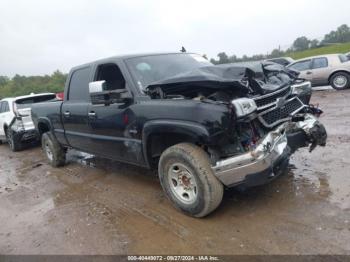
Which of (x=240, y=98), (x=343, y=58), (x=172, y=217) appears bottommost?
(x=172, y=217)

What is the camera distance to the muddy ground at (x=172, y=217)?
10.3 feet

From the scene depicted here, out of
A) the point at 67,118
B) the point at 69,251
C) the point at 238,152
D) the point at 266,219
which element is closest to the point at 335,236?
the point at 266,219

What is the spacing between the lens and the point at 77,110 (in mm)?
5406

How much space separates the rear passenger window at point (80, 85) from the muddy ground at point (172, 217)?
147 cm

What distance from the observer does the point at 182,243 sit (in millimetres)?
3240

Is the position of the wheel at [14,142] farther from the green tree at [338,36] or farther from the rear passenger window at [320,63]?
the green tree at [338,36]

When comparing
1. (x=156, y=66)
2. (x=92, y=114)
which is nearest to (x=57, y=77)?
(x=92, y=114)

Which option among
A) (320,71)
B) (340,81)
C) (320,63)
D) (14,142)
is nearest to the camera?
(14,142)

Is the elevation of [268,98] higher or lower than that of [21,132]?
higher

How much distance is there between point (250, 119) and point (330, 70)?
1150 cm

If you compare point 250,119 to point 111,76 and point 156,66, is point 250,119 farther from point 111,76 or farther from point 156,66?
point 111,76

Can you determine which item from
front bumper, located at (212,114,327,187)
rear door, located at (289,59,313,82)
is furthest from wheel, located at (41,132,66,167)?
rear door, located at (289,59,313,82)

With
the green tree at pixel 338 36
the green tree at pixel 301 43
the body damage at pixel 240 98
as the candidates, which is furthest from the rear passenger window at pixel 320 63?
the green tree at pixel 338 36

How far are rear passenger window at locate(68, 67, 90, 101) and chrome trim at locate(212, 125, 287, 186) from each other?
2892mm
